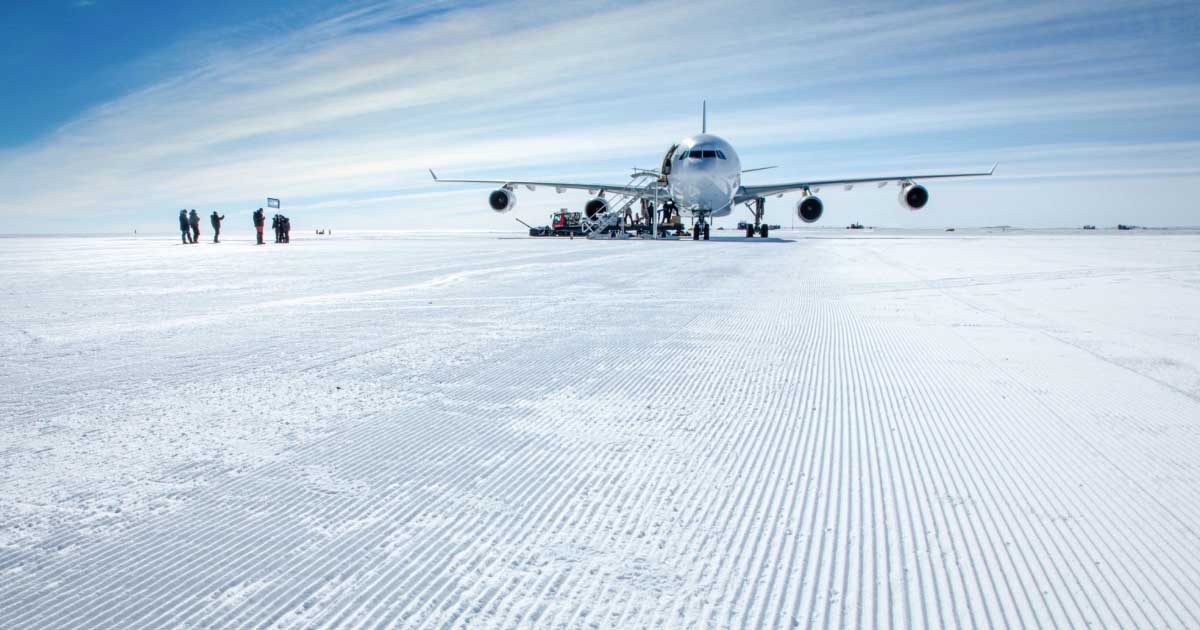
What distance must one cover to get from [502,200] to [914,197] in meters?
18.1

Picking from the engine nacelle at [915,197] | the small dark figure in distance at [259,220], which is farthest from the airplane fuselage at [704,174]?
the small dark figure in distance at [259,220]

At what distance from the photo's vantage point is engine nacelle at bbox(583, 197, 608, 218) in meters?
29.1

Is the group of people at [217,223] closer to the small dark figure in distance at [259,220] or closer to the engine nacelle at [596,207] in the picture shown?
the small dark figure in distance at [259,220]

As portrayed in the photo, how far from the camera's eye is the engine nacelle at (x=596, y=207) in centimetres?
2911

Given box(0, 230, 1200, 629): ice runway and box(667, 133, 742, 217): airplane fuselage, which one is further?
box(667, 133, 742, 217): airplane fuselage

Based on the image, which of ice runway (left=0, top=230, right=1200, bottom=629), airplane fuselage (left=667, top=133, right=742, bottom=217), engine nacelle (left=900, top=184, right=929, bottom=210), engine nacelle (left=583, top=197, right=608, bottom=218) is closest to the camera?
ice runway (left=0, top=230, right=1200, bottom=629)

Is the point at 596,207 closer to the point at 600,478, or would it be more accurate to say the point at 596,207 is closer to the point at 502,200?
the point at 502,200

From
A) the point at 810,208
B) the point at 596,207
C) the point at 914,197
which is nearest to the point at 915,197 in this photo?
the point at 914,197

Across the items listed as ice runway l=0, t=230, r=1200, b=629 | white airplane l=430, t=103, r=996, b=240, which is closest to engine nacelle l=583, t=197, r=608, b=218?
white airplane l=430, t=103, r=996, b=240

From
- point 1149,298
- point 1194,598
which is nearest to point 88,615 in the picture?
point 1194,598

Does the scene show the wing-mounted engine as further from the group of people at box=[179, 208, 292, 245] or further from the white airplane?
the group of people at box=[179, 208, 292, 245]

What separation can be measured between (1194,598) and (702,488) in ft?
3.44

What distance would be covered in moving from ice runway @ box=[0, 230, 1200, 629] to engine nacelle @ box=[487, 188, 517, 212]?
26.9m

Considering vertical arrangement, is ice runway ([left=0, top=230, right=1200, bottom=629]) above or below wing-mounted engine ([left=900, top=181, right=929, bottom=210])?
below
